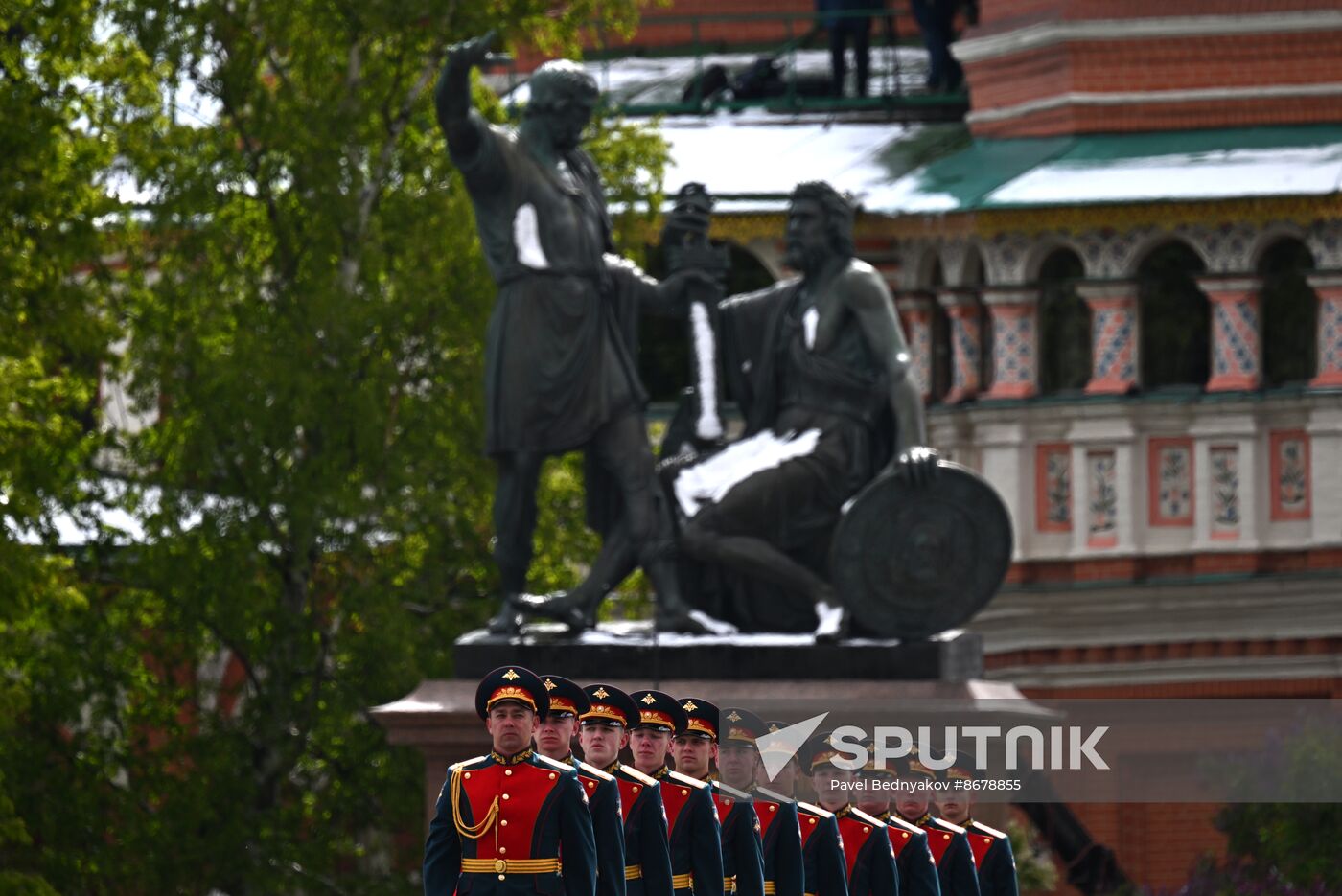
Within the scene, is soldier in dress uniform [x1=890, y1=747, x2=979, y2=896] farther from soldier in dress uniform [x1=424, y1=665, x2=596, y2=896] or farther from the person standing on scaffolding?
the person standing on scaffolding

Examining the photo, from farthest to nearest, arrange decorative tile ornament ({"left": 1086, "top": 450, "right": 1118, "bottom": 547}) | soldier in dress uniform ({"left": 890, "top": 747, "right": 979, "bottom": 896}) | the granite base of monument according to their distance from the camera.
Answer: decorative tile ornament ({"left": 1086, "top": 450, "right": 1118, "bottom": 547})
the granite base of monument
soldier in dress uniform ({"left": 890, "top": 747, "right": 979, "bottom": 896})

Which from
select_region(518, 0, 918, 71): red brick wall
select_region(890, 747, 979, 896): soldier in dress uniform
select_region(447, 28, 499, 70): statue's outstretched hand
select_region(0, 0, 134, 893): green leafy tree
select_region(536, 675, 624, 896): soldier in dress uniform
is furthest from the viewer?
select_region(518, 0, 918, 71): red brick wall

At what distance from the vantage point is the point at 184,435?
89.0 ft

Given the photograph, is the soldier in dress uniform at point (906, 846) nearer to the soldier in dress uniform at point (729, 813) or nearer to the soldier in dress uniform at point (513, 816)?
the soldier in dress uniform at point (729, 813)

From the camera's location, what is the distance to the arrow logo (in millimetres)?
17844

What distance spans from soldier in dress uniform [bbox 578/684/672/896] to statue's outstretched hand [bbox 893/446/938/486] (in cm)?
586

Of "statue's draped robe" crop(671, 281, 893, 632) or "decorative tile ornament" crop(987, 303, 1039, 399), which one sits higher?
"statue's draped robe" crop(671, 281, 893, 632)

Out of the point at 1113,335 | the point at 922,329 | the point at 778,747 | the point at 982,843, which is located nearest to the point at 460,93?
the point at 778,747

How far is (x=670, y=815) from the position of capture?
16156mm

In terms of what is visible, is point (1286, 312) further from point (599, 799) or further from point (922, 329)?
point (599, 799)

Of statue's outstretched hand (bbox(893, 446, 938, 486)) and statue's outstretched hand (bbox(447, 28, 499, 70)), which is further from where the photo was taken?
statue's outstretched hand (bbox(893, 446, 938, 486))

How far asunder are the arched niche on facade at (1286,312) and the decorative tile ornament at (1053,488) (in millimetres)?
1615

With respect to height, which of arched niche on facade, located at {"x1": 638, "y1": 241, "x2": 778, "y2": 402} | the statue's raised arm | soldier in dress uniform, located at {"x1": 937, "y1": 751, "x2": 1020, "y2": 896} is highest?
the statue's raised arm

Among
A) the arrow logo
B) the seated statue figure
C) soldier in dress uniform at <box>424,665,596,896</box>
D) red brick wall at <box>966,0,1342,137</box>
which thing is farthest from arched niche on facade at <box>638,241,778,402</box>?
soldier in dress uniform at <box>424,665,596,896</box>
